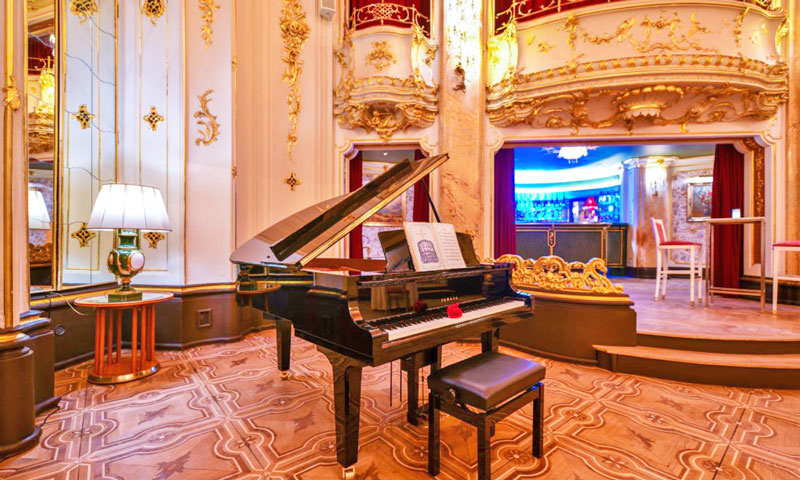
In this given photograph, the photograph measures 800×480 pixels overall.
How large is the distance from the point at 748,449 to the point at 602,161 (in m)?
8.17

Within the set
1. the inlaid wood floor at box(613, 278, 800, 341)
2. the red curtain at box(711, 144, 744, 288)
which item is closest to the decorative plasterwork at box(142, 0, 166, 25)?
the inlaid wood floor at box(613, 278, 800, 341)

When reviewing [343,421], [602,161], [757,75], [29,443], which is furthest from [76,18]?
[602,161]

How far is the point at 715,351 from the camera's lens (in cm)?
305

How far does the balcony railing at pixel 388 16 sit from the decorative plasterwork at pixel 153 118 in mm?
2936

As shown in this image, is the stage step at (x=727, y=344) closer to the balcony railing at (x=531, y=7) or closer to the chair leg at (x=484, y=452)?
the chair leg at (x=484, y=452)

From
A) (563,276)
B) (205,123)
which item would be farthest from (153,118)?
(563,276)

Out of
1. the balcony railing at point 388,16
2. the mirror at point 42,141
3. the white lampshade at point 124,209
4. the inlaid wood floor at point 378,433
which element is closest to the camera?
the inlaid wood floor at point 378,433

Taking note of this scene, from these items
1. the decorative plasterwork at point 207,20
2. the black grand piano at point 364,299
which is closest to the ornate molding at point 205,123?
the decorative plasterwork at point 207,20

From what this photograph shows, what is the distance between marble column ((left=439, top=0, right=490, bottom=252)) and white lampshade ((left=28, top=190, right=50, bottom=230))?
4.08m

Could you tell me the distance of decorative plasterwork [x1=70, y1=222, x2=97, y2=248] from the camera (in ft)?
10.7

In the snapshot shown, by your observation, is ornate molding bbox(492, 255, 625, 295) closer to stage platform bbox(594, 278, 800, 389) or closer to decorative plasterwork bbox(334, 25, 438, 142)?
stage platform bbox(594, 278, 800, 389)

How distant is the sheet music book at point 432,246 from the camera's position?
1.95m

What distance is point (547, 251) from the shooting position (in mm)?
8320

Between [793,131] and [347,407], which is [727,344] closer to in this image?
[347,407]
